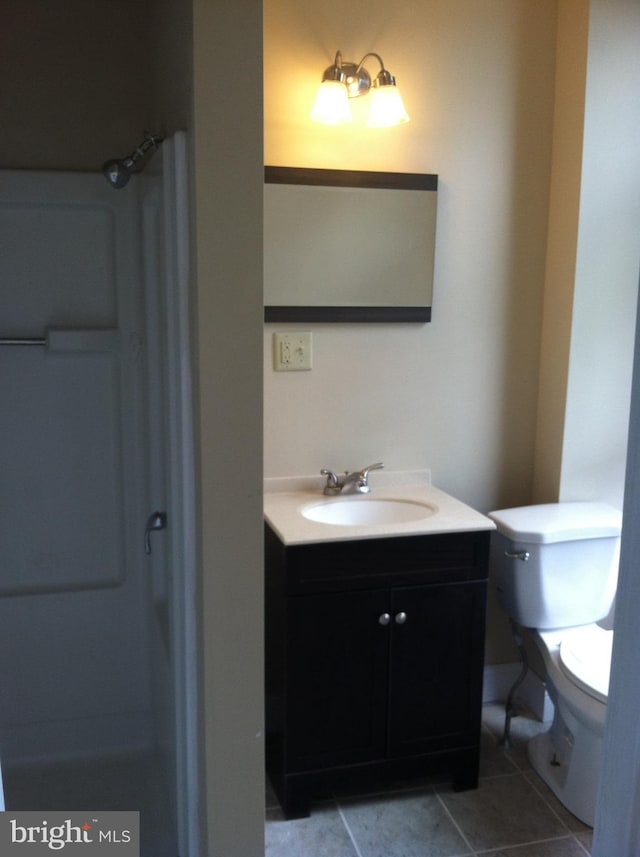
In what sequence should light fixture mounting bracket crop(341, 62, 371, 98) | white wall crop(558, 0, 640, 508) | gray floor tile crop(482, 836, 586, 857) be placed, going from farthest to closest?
1. white wall crop(558, 0, 640, 508)
2. light fixture mounting bracket crop(341, 62, 371, 98)
3. gray floor tile crop(482, 836, 586, 857)

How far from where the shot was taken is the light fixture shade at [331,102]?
90.7 inches

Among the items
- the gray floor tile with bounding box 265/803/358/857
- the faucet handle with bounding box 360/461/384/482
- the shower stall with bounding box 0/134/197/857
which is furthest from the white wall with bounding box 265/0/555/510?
the gray floor tile with bounding box 265/803/358/857

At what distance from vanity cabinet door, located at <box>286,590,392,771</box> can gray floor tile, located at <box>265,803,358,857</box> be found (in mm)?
161

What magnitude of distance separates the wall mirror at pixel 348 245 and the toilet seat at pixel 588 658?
1089mm

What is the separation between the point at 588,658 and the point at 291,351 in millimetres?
1246

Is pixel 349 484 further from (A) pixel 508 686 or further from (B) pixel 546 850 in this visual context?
(B) pixel 546 850

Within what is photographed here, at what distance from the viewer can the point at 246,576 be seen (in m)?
A: 1.65

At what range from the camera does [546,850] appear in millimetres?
2154

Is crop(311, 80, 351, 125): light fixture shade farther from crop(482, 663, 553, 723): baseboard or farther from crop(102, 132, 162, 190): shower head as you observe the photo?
crop(482, 663, 553, 723): baseboard

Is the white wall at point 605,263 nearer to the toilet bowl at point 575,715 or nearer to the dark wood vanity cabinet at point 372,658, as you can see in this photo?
the toilet bowl at point 575,715

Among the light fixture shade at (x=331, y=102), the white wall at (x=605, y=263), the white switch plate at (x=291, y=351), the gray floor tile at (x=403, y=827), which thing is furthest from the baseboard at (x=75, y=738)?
the light fixture shade at (x=331, y=102)

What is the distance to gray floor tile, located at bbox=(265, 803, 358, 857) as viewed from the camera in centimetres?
214

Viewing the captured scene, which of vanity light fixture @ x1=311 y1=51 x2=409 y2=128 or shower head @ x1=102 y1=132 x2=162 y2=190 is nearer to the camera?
shower head @ x1=102 y1=132 x2=162 y2=190

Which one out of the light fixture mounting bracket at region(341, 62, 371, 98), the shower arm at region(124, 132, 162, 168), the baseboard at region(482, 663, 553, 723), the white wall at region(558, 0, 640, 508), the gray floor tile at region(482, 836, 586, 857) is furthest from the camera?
the baseboard at region(482, 663, 553, 723)
